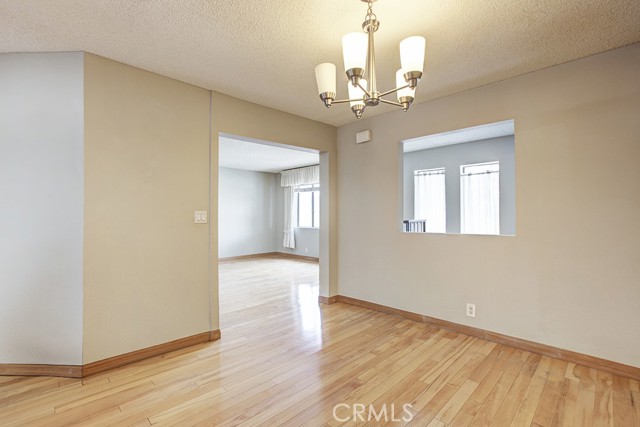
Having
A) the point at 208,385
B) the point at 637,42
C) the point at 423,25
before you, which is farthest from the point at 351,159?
the point at 208,385

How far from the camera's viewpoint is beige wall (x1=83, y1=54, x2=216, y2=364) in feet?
7.43

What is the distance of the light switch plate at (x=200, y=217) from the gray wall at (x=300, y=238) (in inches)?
180

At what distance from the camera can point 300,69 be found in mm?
2492

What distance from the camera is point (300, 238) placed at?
27.2 feet

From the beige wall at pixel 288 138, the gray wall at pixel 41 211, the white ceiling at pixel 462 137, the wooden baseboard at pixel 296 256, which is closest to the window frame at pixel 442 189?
the white ceiling at pixel 462 137

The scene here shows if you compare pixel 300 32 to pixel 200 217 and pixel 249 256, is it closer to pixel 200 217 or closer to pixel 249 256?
pixel 200 217

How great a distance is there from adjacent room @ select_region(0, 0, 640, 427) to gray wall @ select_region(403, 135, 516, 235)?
2117 millimetres

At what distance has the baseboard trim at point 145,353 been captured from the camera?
7.33ft

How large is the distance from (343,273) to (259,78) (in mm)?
2587

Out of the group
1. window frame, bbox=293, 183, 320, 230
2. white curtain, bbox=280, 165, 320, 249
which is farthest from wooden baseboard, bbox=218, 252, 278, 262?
window frame, bbox=293, 183, 320, 230

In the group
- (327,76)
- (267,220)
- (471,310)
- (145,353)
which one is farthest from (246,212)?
(327,76)

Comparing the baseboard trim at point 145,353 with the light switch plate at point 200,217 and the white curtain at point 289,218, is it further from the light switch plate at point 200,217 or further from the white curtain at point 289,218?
the white curtain at point 289,218

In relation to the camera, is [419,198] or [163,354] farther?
[419,198]

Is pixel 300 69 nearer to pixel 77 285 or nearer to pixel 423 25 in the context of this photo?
pixel 423 25
